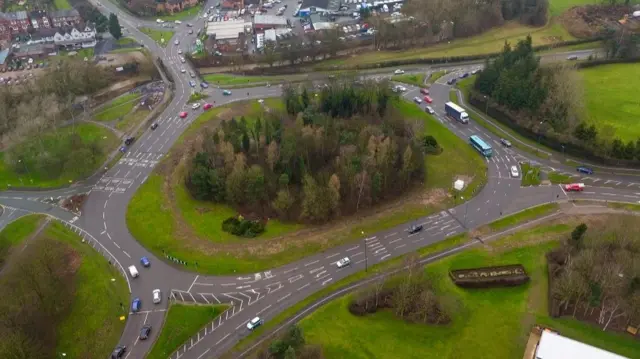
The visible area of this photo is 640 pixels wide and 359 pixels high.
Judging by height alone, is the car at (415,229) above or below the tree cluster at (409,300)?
above

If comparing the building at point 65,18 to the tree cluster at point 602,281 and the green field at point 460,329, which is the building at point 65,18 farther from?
the tree cluster at point 602,281

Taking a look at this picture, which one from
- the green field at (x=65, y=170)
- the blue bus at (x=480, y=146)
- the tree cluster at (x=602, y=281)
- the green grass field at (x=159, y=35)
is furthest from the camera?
the green grass field at (x=159, y=35)

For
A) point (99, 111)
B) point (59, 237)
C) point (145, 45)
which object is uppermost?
point (145, 45)

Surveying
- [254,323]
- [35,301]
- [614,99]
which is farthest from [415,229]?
[614,99]

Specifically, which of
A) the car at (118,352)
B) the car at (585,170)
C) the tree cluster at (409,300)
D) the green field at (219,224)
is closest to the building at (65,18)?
the green field at (219,224)

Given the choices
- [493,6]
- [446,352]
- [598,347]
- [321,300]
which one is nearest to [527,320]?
[598,347]

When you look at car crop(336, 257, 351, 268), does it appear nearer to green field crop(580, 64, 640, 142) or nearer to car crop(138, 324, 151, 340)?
car crop(138, 324, 151, 340)

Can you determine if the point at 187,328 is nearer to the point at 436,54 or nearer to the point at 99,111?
the point at 99,111
